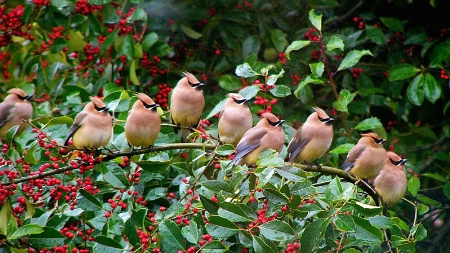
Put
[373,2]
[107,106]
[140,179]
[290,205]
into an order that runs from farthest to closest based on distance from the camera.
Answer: [373,2], [107,106], [140,179], [290,205]

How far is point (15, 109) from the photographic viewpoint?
534cm

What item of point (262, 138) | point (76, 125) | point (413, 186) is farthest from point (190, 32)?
point (413, 186)

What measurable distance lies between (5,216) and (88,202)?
1.27 feet

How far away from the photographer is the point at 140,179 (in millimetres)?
4145

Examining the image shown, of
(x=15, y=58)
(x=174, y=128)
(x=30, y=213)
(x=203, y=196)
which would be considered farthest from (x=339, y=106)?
(x=15, y=58)

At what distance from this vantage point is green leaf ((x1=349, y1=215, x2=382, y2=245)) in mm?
3307

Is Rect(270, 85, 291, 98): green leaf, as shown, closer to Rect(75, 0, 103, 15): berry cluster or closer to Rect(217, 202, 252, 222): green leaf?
Rect(217, 202, 252, 222): green leaf

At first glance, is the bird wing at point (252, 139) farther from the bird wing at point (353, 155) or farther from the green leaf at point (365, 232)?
the green leaf at point (365, 232)

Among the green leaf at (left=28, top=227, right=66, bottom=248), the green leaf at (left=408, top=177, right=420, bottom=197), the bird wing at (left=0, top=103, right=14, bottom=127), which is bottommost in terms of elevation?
the green leaf at (left=408, top=177, right=420, bottom=197)

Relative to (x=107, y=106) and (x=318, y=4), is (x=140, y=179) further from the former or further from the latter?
(x=318, y=4)

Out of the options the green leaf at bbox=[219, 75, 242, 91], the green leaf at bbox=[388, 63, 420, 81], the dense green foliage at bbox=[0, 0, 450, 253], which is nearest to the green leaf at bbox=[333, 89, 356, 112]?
the dense green foliage at bbox=[0, 0, 450, 253]

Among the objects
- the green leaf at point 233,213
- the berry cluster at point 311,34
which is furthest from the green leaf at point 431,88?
the green leaf at point 233,213

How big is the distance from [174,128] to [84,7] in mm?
1087

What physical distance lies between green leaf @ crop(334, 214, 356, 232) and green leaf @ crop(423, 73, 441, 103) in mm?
2164
